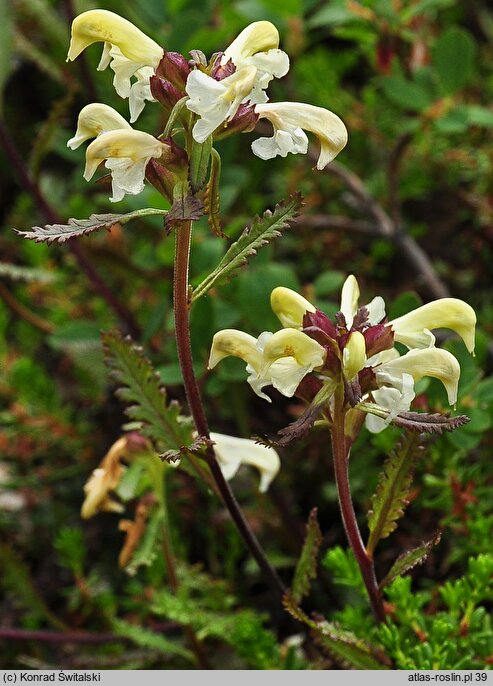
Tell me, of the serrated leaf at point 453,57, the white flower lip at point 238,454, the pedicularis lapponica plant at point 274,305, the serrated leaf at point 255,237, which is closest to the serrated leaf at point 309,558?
the pedicularis lapponica plant at point 274,305

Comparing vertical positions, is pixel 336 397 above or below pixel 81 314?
above

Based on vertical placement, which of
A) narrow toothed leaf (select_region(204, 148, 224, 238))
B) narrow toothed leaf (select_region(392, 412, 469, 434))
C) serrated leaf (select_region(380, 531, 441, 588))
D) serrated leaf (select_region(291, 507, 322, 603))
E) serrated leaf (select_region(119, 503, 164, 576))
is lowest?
serrated leaf (select_region(119, 503, 164, 576))

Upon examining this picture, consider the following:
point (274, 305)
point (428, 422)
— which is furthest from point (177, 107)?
point (428, 422)

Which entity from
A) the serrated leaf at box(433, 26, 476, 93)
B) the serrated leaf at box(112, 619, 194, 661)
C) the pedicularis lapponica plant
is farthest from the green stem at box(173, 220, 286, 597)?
the serrated leaf at box(433, 26, 476, 93)

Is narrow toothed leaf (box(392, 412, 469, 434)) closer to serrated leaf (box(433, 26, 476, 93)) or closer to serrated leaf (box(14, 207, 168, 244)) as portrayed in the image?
serrated leaf (box(14, 207, 168, 244))

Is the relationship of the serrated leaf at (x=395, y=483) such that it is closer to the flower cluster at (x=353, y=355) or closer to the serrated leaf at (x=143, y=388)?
the flower cluster at (x=353, y=355)

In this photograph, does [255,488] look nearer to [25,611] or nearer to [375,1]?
[25,611]

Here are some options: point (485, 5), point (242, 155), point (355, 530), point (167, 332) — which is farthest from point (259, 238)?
point (485, 5)

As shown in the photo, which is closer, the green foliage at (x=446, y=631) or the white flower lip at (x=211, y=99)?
the white flower lip at (x=211, y=99)
